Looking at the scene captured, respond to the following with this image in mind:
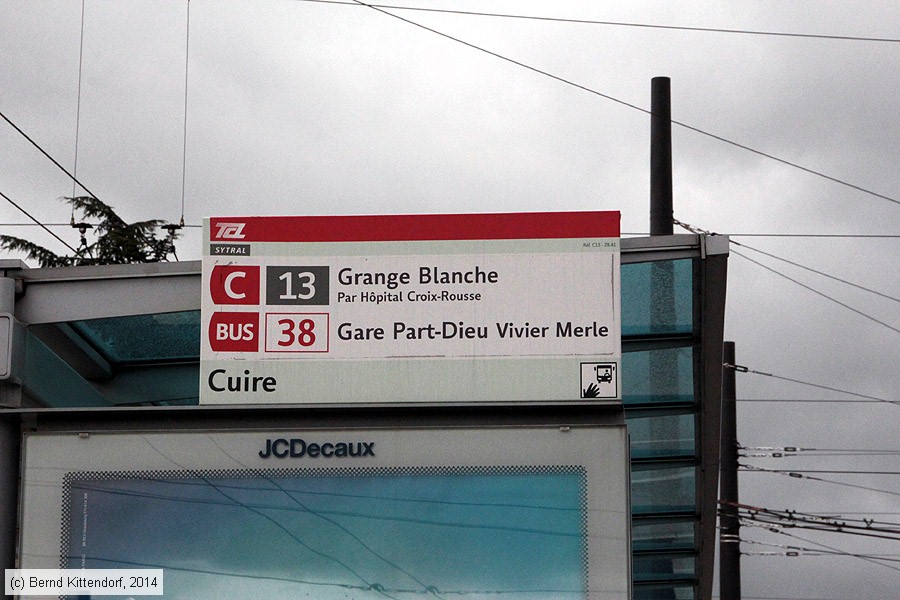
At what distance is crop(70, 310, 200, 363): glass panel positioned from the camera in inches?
454

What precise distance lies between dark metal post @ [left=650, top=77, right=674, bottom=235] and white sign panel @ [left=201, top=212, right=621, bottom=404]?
13245 millimetres

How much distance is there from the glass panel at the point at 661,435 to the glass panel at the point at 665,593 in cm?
427

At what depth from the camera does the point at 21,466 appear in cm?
993

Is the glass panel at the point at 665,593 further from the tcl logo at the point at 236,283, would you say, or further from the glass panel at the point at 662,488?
the tcl logo at the point at 236,283

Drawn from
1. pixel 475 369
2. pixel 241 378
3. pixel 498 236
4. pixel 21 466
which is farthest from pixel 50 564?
pixel 498 236

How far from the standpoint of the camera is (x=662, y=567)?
17.9 m

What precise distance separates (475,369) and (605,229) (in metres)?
1.31

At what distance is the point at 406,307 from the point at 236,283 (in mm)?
1185

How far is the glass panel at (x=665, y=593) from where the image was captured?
1834 cm

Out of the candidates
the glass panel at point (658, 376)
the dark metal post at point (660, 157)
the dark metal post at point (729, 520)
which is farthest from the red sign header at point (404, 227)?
the dark metal post at point (729, 520)

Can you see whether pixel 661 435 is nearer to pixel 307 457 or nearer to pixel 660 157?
pixel 307 457

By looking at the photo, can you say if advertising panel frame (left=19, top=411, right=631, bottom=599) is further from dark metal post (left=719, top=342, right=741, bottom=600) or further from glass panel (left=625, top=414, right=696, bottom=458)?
dark metal post (left=719, top=342, right=741, bottom=600)

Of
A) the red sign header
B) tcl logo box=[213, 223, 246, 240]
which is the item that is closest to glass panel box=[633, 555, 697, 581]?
the red sign header

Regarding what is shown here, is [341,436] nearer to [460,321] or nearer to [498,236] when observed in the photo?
[460,321]
